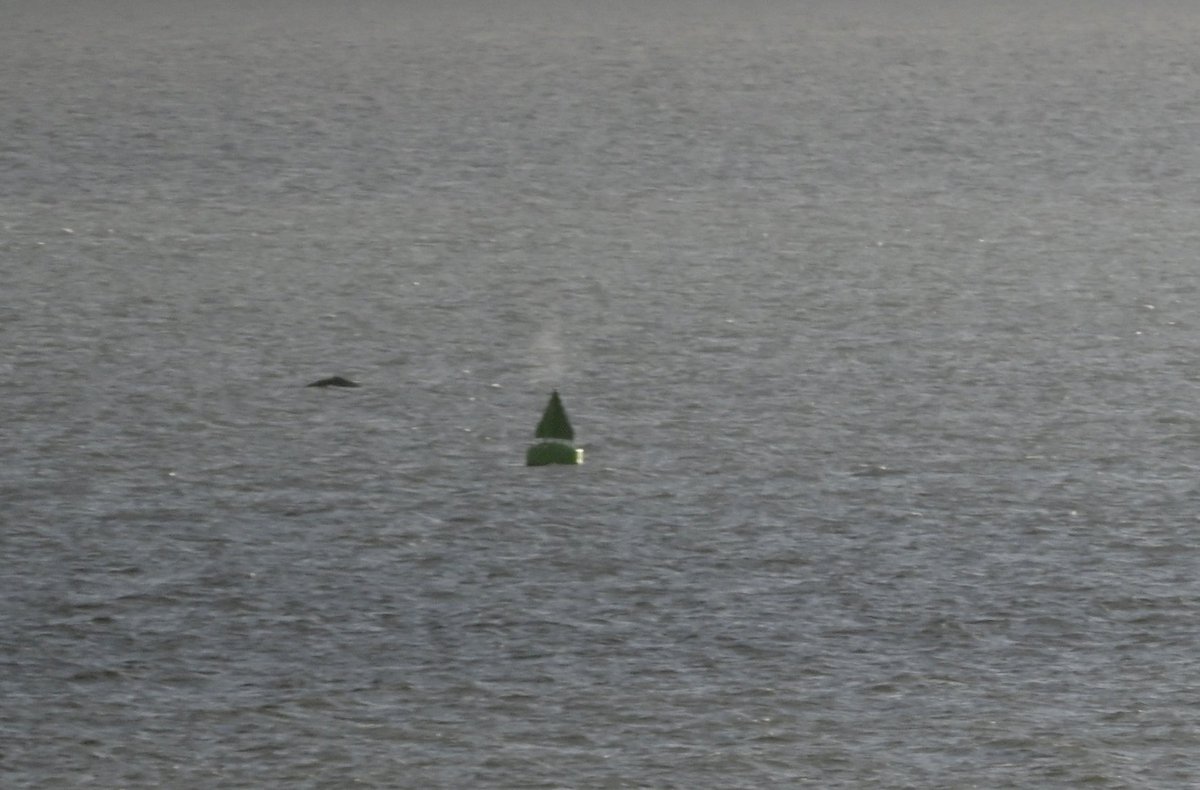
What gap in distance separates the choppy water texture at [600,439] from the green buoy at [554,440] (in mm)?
49

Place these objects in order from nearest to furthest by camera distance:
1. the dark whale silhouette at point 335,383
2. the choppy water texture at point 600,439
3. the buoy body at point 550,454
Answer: the choppy water texture at point 600,439 < the buoy body at point 550,454 < the dark whale silhouette at point 335,383

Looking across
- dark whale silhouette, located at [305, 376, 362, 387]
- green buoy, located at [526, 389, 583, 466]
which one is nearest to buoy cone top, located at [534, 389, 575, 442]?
green buoy, located at [526, 389, 583, 466]

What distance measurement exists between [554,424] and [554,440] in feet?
0.07

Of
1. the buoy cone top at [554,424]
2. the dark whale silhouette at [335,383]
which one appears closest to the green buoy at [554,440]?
the buoy cone top at [554,424]

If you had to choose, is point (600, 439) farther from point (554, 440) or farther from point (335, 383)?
point (335, 383)

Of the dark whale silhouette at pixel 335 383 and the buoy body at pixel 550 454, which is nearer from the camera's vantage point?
the buoy body at pixel 550 454

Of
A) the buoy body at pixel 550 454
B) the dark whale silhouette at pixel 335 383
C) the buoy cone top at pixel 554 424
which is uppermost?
the buoy cone top at pixel 554 424

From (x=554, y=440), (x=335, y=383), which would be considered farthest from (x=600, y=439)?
(x=335, y=383)

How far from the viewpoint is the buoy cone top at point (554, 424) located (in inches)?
122

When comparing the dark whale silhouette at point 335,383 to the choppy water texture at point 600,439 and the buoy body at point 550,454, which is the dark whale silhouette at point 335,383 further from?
the buoy body at point 550,454

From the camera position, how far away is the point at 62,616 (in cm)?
241

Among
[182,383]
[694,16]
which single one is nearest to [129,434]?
[182,383]

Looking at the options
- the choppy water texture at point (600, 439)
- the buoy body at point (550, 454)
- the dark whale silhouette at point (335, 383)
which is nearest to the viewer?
the choppy water texture at point (600, 439)

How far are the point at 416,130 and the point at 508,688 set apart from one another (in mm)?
3742
